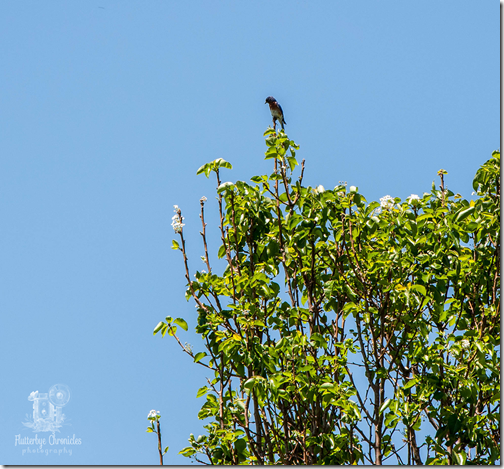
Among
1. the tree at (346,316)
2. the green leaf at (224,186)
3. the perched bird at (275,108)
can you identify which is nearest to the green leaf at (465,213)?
the tree at (346,316)

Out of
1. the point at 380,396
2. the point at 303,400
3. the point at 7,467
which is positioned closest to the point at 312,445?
the point at 303,400

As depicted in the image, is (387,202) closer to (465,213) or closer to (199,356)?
(465,213)

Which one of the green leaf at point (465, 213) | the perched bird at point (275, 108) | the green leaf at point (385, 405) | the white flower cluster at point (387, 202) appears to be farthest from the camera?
the perched bird at point (275, 108)

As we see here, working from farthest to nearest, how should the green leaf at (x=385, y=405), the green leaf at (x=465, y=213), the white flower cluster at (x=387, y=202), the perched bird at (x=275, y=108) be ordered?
the perched bird at (x=275, y=108) < the white flower cluster at (x=387, y=202) < the green leaf at (x=465, y=213) < the green leaf at (x=385, y=405)

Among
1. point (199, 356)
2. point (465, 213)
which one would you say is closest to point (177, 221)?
point (199, 356)

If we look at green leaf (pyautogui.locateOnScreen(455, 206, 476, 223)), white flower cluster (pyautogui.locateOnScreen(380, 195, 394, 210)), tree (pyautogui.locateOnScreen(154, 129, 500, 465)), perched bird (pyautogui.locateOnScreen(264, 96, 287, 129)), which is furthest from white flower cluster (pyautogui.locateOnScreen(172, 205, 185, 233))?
perched bird (pyautogui.locateOnScreen(264, 96, 287, 129))

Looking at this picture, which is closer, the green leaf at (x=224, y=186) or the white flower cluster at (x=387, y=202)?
the green leaf at (x=224, y=186)

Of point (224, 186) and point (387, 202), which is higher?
point (224, 186)

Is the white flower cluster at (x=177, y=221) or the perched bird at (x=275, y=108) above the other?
the perched bird at (x=275, y=108)

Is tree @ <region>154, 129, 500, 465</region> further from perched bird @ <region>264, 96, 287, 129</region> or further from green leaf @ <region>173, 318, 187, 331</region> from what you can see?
perched bird @ <region>264, 96, 287, 129</region>

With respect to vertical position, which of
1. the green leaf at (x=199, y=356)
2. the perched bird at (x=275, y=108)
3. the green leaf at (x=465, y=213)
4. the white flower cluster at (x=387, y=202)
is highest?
the perched bird at (x=275, y=108)

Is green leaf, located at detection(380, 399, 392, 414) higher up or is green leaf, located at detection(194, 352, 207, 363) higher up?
green leaf, located at detection(194, 352, 207, 363)

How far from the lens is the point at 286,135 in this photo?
13.4ft

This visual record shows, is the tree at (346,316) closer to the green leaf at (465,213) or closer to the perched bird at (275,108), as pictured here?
the green leaf at (465,213)
